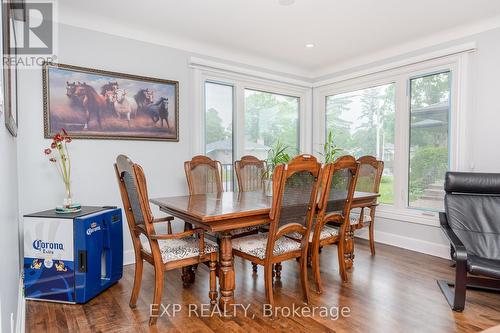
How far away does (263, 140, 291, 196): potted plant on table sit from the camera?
9.76 feet

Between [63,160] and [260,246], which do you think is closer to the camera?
[260,246]

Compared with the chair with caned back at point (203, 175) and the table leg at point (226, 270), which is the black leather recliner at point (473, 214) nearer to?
the table leg at point (226, 270)

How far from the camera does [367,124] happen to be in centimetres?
439

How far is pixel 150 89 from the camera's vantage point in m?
3.42

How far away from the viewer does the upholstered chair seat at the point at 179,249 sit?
6.85 ft

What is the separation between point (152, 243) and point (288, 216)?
94cm

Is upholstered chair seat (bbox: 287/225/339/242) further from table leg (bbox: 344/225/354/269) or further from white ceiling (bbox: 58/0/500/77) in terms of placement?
white ceiling (bbox: 58/0/500/77)

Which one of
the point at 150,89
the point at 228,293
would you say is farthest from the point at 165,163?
the point at 228,293

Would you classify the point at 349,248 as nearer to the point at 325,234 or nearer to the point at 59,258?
the point at 325,234

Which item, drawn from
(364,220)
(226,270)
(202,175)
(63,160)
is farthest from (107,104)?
(364,220)

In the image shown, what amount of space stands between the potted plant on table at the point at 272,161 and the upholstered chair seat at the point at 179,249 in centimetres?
92

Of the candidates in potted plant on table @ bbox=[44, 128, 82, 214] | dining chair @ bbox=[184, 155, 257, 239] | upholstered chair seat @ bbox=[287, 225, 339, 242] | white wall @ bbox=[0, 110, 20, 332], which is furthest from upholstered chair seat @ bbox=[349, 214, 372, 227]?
white wall @ bbox=[0, 110, 20, 332]

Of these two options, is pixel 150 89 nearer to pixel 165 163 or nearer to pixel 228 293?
pixel 165 163

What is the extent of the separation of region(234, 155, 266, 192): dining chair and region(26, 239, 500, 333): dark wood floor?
953 mm
